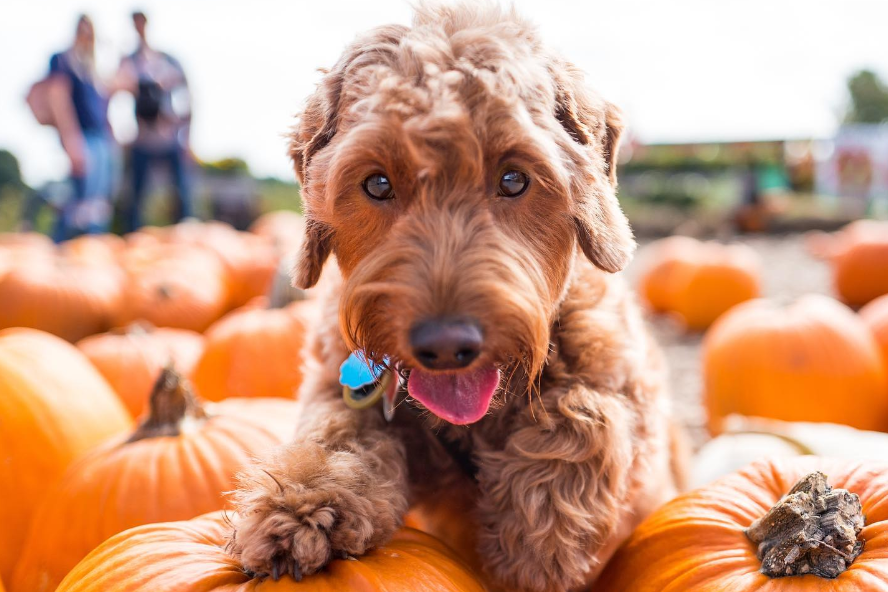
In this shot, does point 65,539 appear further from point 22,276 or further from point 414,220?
point 22,276

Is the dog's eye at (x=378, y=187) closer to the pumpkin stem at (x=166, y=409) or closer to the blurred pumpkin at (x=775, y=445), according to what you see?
the pumpkin stem at (x=166, y=409)

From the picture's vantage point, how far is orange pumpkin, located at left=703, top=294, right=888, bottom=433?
15.5 feet

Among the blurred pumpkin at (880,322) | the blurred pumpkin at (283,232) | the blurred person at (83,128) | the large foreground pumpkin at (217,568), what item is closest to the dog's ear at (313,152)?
the large foreground pumpkin at (217,568)

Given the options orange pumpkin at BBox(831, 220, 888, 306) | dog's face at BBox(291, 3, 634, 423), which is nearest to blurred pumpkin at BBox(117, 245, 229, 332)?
dog's face at BBox(291, 3, 634, 423)

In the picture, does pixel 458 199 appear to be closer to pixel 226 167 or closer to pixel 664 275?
pixel 664 275

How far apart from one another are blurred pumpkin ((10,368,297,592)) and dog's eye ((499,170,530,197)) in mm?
1407

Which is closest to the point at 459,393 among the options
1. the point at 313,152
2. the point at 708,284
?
the point at 313,152

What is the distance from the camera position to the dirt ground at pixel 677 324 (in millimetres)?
6316

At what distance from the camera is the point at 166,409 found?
10.1ft

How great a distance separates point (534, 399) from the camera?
2.32 meters

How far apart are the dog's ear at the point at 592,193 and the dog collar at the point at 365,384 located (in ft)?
2.53

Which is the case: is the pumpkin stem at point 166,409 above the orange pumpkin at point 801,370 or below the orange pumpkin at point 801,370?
above

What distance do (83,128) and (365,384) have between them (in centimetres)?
930

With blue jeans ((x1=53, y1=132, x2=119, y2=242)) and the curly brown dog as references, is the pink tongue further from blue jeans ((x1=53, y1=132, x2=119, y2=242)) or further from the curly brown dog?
blue jeans ((x1=53, y1=132, x2=119, y2=242))
